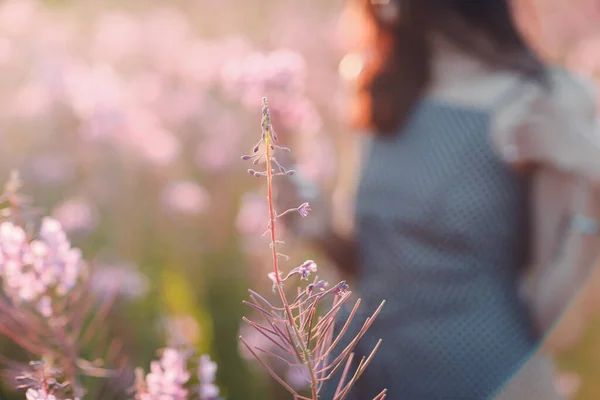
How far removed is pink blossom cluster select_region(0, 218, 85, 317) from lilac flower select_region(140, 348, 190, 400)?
12cm

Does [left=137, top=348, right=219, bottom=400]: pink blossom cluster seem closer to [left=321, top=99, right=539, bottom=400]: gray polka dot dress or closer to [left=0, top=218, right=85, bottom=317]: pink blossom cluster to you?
[left=0, top=218, right=85, bottom=317]: pink blossom cluster

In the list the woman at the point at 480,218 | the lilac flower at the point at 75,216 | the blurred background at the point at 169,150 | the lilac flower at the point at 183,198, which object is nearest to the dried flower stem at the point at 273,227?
the woman at the point at 480,218

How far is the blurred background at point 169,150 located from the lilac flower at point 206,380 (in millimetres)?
796

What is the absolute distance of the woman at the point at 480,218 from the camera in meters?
1.29

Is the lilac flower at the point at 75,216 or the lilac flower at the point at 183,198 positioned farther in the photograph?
the lilac flower at the point at 183,198

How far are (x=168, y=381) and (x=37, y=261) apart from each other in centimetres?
17

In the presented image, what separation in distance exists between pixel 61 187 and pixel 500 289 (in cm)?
143

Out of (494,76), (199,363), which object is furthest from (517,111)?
(199,363)

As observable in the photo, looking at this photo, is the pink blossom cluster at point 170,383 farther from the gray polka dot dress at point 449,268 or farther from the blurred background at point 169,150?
the blurred background at point 169,150

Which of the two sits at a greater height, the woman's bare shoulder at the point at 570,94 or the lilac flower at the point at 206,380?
the woman's bare shoulder at the point at 570,94

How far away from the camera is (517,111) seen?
1.31 metres

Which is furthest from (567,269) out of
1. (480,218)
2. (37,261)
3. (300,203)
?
(37,261)

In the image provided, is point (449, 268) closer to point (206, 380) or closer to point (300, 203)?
point (300, 203)

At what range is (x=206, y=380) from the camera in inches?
27.0
